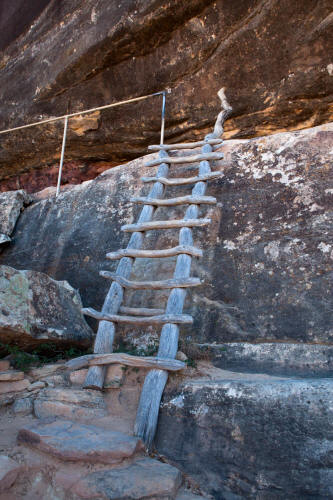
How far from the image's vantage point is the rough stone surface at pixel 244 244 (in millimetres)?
3045

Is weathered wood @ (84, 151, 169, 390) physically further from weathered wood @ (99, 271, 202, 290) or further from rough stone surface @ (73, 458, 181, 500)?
rough stone surface @ (73, 458, 181, 500)

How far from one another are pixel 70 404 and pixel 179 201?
199cm

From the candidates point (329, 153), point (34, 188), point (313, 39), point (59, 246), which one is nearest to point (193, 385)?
point (329, 153)

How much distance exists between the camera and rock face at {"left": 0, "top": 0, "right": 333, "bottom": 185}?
4.98m

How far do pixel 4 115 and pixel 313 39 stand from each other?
4.94 metres

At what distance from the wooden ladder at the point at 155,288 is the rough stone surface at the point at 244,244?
0.61ft

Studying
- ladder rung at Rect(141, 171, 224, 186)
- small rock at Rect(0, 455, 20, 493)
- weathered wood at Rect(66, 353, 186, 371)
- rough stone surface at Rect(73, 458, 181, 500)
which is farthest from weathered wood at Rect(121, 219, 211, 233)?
small rock at Rect(0, 455, 20, 493)

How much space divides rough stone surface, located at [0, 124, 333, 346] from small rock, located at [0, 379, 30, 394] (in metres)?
0.94

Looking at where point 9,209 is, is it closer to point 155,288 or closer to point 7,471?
point 155,288

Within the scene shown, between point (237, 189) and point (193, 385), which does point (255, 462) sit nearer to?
point (193, 385)

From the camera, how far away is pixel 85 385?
2.78 meters

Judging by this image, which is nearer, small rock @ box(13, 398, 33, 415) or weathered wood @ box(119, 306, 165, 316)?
small rock @ box(13, 398, 33, 415)

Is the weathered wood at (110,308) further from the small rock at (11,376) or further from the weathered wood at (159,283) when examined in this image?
the small rock at (11,376)

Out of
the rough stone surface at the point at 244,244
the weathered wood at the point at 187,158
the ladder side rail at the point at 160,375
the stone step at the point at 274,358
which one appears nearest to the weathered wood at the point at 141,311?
the ladder side rail at the point at 160,375
